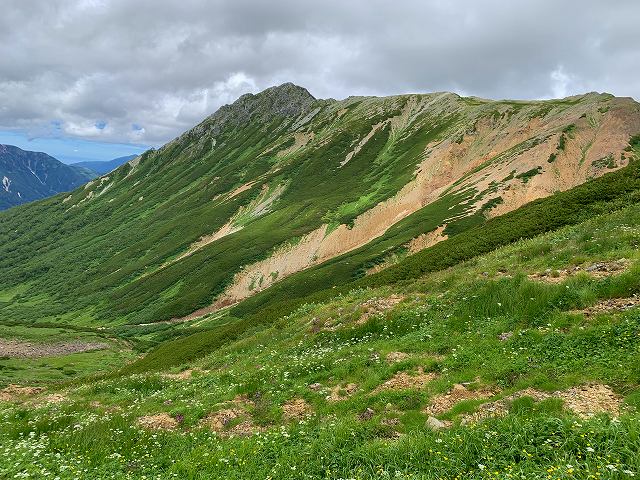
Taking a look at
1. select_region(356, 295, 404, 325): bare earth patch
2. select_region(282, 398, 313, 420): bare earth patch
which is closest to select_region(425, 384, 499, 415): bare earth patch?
select_region(282, 398, 313, 420): bare earth patch

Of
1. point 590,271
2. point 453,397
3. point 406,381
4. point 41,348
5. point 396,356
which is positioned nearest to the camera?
point 453,397

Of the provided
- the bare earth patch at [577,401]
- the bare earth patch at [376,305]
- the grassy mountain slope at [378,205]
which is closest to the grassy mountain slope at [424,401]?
the bare earth patch at [577,401]

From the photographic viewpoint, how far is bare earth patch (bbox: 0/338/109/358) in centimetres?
8312

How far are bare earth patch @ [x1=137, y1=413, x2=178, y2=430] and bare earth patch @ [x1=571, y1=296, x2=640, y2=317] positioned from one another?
17.4 meters

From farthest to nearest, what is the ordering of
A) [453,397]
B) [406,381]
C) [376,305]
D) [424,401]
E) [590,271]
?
[376,305], [590,271], [406,381], [424,401], [453,397]

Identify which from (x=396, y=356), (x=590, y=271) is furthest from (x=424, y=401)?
(x=590, y=271)

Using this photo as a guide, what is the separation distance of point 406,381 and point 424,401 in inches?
76.2

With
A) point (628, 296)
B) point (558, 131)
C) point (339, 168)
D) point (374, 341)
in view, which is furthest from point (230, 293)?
point (628, 296)

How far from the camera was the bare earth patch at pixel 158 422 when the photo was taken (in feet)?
52.9

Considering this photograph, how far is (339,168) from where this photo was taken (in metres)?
198

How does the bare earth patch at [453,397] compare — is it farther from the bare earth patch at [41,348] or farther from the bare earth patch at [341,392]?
the bare earth patch at [41,348]

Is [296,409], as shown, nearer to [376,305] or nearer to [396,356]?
[396,356]

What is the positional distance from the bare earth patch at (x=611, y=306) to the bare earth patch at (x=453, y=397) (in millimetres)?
6119

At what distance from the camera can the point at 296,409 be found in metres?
16.0
